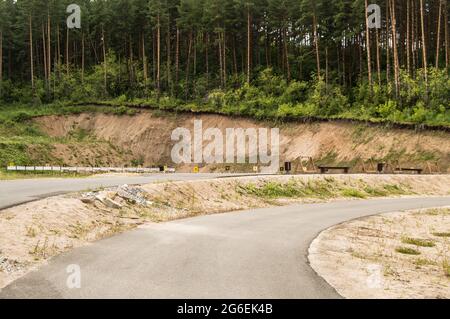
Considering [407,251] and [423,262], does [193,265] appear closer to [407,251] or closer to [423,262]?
[423,262]

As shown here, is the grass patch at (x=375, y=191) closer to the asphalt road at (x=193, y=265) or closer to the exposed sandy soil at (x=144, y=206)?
the exposed sandy soil at (x=144, y=206)

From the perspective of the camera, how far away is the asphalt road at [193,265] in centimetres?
788

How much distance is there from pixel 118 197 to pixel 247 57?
44723mm

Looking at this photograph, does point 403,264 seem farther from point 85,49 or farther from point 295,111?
point 85,49

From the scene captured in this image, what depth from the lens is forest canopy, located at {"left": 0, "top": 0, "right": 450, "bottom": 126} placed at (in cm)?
4650

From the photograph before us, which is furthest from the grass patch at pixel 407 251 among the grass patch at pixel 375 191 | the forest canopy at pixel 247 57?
the forest canopy at pixel 247 57

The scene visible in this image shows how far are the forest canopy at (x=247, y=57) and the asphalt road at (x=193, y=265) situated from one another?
29.8 meters

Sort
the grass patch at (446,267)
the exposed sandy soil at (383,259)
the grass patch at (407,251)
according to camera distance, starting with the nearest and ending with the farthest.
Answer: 1. the exposed sandy soil at (383,259)
2. the grass patch at (446,267)
3. the grass patch at (407,251)

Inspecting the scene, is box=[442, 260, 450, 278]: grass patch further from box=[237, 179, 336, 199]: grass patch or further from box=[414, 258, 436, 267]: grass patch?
box=[237, 179, 336, 199]: grass patch

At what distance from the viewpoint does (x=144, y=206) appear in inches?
735

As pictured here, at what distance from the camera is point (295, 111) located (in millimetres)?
48219

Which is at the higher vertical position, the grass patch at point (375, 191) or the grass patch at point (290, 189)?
the grass patch at point (290, 189)

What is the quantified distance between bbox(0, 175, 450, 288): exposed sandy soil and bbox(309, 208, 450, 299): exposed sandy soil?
6.28 metres
